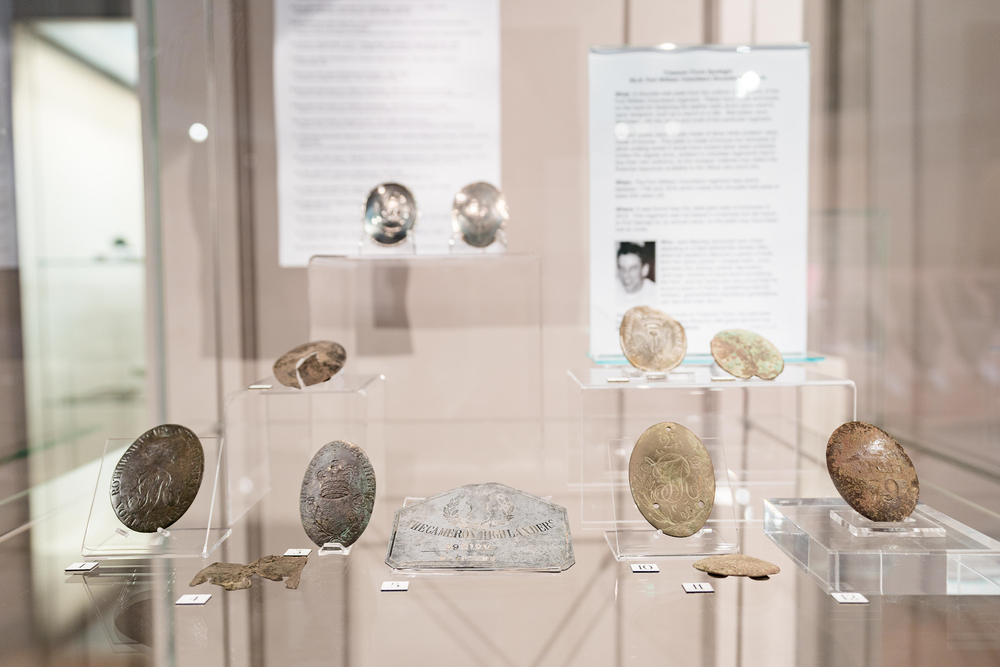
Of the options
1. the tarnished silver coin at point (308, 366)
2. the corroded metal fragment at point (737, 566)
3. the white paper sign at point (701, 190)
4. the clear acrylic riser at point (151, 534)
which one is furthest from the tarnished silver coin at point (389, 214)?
→ the corroded metal fragment at point (737, 566)

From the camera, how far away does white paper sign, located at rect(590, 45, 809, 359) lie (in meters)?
2.71

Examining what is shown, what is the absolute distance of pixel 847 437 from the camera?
1.96 m

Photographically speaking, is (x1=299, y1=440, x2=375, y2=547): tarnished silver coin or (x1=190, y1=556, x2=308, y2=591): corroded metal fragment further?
(x1=299, y1=440, x2=375, y2=547): tarnished silver coin

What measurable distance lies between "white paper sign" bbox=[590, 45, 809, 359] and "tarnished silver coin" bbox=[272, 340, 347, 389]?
1.04m

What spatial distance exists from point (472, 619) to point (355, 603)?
1.00 ft

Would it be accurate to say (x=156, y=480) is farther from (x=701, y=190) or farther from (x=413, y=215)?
(x=701, y=190)

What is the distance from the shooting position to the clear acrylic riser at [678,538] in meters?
1.95

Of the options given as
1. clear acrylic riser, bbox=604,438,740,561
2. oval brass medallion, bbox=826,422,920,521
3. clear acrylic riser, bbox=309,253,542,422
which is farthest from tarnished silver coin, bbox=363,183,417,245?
oval brass medallion, bbox=826,422,920,521

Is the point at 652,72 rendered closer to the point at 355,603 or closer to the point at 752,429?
the point at 752,429

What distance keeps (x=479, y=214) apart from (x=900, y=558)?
163 centimetres

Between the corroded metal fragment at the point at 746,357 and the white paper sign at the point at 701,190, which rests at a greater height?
the white paper sign at the point at 701,190

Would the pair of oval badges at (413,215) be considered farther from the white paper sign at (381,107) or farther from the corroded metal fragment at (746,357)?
the corroded metal fragment at (746,357)

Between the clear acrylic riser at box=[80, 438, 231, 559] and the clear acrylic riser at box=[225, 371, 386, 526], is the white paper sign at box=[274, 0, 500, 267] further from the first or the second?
the clear acrylic riser at box=[80, 438, 231, 559]

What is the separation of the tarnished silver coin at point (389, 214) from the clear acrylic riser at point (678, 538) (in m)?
1.12
